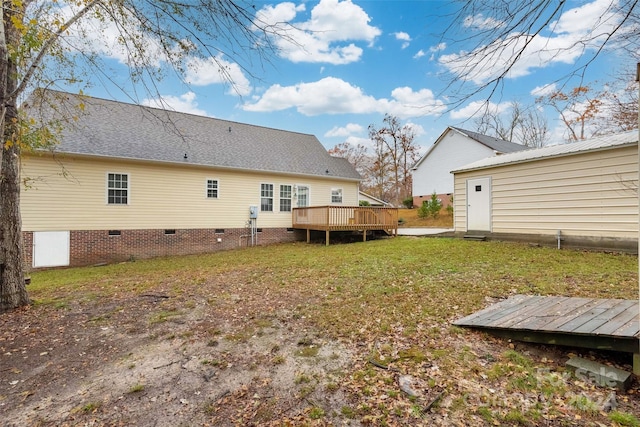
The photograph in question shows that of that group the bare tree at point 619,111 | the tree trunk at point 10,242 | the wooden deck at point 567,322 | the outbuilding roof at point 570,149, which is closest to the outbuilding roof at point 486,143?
the bare tree at point 619,111

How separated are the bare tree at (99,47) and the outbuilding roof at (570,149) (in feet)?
30.3

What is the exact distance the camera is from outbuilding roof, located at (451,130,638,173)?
26.5 ft

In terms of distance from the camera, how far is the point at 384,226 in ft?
46.5

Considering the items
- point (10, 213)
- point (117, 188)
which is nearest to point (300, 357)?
point (10, 213)

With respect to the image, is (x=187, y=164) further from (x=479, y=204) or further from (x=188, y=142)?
(x=479, y=204)

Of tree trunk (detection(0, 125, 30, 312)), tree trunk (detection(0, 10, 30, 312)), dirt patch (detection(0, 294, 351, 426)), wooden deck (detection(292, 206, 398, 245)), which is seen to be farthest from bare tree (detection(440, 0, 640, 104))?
wooden deck (detection(292, 206, 398, 245))

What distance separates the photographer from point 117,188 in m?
11.2

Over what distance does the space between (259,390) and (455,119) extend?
3094 mm

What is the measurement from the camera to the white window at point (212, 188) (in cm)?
1305

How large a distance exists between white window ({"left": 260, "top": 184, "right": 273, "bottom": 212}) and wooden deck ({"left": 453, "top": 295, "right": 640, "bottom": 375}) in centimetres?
1132

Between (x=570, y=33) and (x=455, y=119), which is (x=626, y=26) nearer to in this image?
(x=570, y=33)

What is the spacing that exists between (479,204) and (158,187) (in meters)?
12.0

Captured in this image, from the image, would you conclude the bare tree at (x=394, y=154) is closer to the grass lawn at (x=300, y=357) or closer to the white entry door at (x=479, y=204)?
the white entry door at (x=479, y=204)

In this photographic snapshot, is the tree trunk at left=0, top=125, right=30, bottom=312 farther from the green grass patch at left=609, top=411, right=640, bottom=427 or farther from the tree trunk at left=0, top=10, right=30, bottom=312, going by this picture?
the green grass patch at left=609, top=411, right=640, bottom=427
